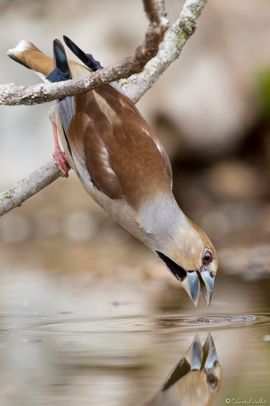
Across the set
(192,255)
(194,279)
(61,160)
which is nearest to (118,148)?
(61,160)

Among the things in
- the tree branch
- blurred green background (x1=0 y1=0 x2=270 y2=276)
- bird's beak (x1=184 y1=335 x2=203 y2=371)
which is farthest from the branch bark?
blurred green background (x1=0 y1=0 x2=270 y2=276)

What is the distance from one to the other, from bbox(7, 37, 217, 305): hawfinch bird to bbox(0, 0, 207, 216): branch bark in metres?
0.15

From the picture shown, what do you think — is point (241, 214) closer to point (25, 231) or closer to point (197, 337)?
point (25, 231)

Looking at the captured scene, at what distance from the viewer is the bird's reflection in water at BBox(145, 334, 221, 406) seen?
4.30 meters

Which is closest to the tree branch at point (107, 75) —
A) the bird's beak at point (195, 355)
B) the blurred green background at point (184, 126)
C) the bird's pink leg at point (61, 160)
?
the bird's pink leg at point (61, 160)

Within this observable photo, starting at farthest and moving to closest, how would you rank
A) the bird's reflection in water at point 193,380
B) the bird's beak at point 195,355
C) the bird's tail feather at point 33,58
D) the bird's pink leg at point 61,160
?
the bird's tail feather at point 33,58
the bird's pink leg at point 61,160
the bird's beak at point 195,355
the bird's reflection in water at point 193,380

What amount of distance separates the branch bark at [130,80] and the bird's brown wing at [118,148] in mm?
199

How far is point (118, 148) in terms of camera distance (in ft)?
18.7

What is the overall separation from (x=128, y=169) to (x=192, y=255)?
0.52 meters

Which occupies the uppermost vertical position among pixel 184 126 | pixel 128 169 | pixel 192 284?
pixel 184 126

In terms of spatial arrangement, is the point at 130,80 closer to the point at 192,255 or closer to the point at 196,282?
the point at 192,255

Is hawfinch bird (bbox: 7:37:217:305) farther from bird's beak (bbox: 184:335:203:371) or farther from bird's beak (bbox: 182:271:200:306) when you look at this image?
bird's beak (bbox: 184:335:203:371)

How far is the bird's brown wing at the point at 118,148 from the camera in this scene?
5.70m

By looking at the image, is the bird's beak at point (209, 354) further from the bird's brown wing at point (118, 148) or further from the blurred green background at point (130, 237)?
the bird's brown wing at point (118, 148)
